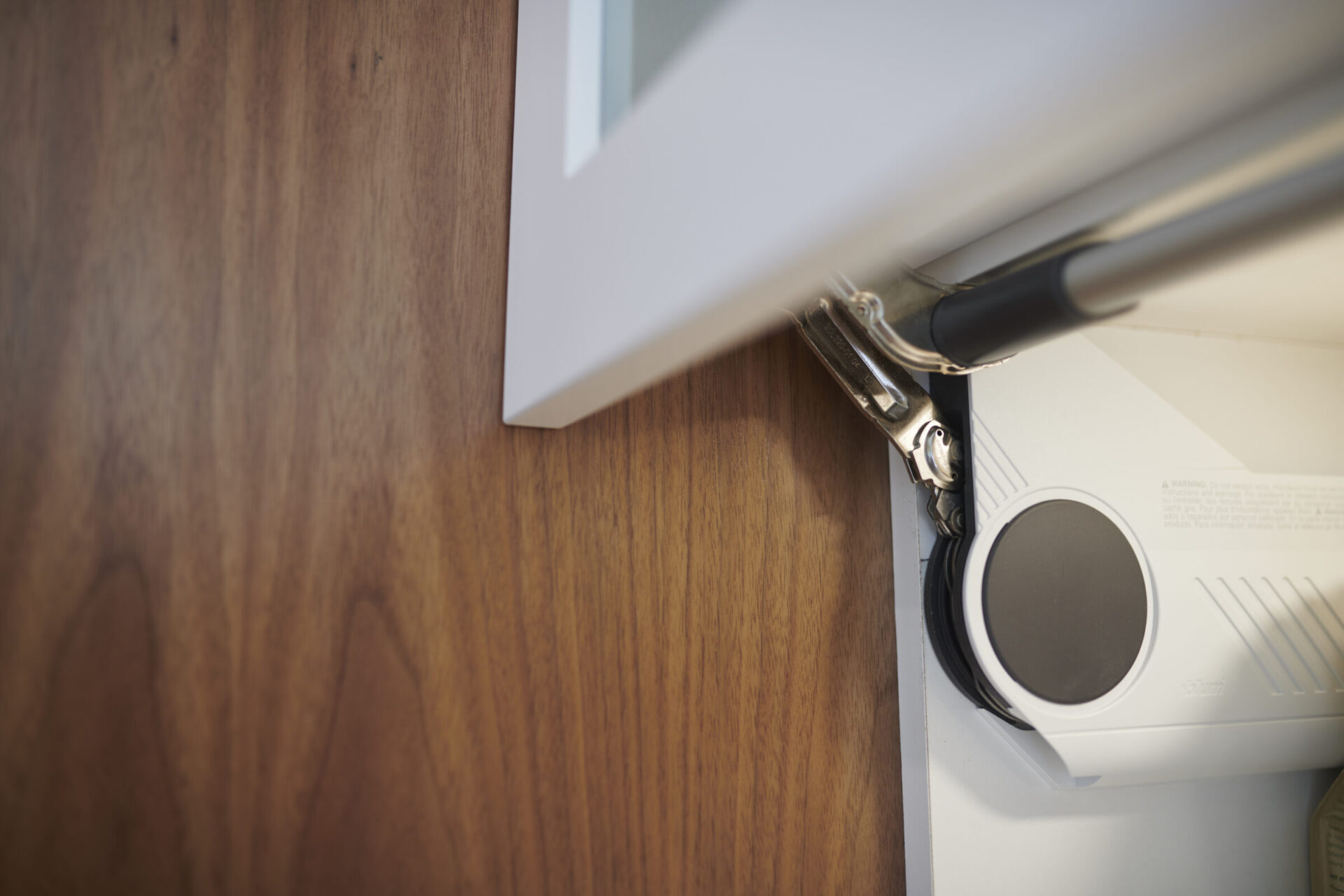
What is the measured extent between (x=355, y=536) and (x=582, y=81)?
0.34 metres

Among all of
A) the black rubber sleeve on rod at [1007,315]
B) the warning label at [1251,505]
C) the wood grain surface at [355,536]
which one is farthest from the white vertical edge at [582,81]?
the warning label at [1251,505]

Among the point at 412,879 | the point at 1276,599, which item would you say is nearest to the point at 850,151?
the point at 412,879

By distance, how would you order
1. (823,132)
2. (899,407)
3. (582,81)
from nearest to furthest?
(823,132) → (582,81) → (899,407)

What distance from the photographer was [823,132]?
0.27 m

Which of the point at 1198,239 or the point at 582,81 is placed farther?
the point at 582,81

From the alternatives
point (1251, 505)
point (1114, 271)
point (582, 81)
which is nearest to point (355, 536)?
point (582, 81)

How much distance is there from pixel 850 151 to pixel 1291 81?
0.12 meters

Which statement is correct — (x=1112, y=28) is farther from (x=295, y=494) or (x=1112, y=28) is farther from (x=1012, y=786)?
(x=1012, y=786)

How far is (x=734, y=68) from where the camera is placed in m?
0.31

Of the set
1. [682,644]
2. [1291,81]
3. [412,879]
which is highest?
[1291,81]

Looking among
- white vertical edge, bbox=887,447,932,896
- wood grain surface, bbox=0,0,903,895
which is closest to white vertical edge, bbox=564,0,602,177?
wood grain surface, bbox=0,0,903,895

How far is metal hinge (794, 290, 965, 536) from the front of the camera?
1.98 feet

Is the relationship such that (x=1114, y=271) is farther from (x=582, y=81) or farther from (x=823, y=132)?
(x=582, y=81)

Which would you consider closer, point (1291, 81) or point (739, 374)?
point (1291, 81)
